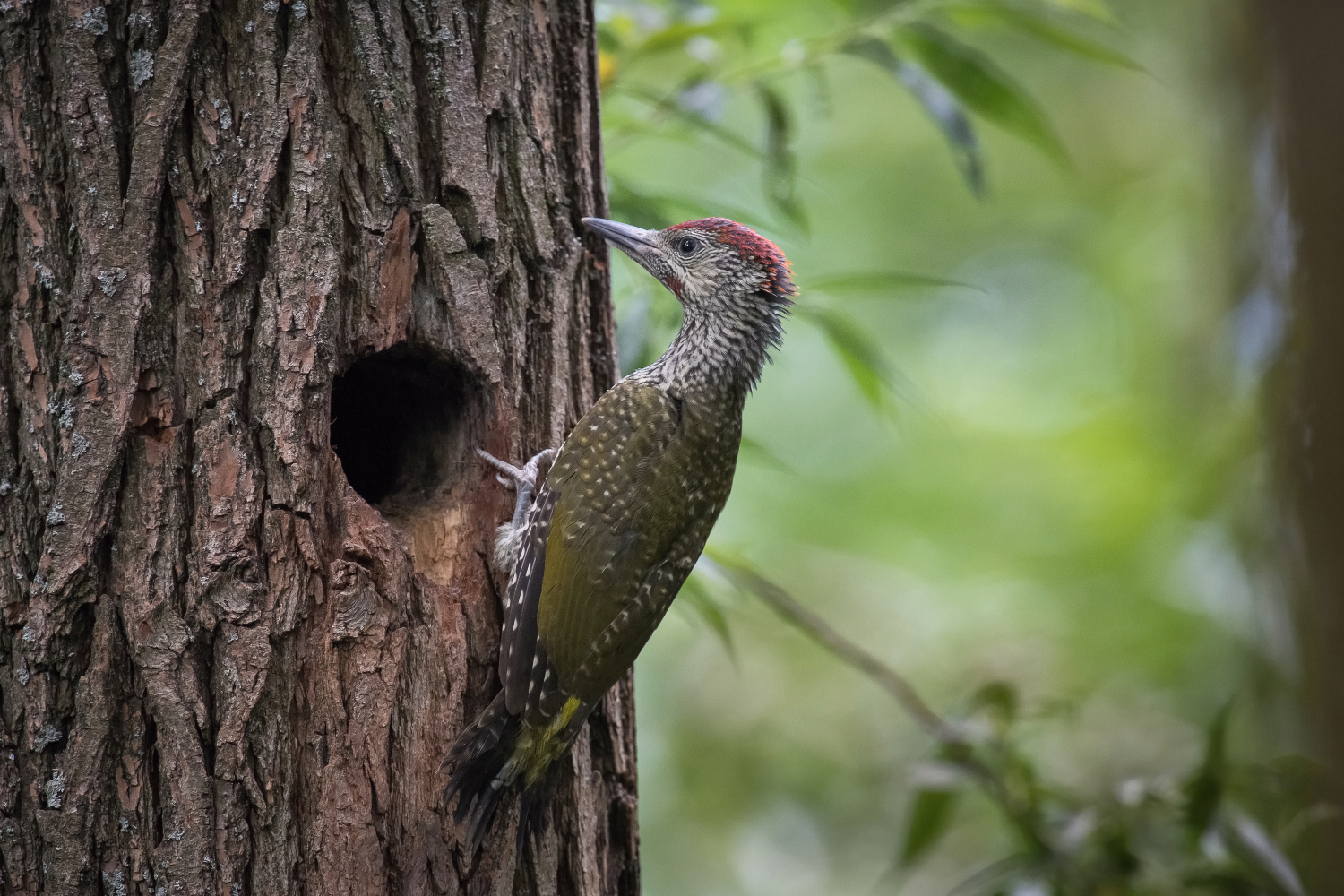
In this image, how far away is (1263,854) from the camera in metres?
3.25

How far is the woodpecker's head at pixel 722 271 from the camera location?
3551 mm

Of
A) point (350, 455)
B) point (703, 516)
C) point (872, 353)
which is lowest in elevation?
point (703, 516)

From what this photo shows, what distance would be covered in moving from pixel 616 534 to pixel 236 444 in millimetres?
1038

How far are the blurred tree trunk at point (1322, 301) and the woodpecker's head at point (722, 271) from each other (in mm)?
2606

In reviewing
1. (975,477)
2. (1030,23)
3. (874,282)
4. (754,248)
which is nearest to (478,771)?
(874,282)

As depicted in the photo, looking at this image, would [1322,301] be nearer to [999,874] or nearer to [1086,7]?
[1086,7]

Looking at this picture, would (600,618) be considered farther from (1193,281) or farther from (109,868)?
(1193,281)

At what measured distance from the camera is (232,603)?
224 cm

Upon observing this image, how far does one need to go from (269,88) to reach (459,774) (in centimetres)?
154

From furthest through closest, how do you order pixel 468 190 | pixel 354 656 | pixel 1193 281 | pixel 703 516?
1. pixel 1193 281
2. pixel 703 516
3. pixel 468 190
4. pixel 354 656

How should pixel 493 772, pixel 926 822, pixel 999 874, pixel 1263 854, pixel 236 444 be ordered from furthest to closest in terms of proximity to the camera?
pixel 926 822 < pixel 999 874 < pixel 1263 854 < pixel 493 772 < pixel 236 444

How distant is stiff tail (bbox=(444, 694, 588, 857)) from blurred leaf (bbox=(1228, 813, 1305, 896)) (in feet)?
7.16

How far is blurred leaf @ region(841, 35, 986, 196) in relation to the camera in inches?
127

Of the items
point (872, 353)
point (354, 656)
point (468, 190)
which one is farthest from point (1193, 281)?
point (354, 656)
